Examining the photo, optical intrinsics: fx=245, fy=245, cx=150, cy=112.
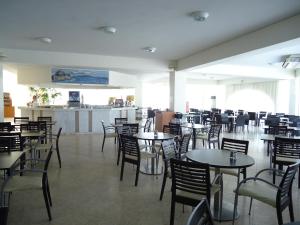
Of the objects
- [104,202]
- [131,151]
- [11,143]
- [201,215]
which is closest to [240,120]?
[131,151]

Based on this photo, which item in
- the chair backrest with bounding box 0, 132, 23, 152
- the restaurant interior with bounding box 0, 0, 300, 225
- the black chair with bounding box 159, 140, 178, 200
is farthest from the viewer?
the chair backrest with bounding box 0, 132, 23, 152

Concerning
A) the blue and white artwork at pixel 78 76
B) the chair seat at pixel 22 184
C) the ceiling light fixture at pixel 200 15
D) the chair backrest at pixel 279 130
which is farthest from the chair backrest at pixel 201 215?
the blue and white artwork at pixel 78 76

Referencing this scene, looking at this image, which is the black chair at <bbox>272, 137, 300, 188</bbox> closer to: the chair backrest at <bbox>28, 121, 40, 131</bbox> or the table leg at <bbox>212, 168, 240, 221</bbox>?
the table leg at <bbox>212, 168, 240, 221</bbox>

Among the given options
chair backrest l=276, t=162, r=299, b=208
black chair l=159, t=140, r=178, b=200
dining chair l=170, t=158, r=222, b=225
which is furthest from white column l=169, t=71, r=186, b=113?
chair backrest l=276, t=162, r=299, b=208

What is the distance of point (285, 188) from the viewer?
2.27 meters

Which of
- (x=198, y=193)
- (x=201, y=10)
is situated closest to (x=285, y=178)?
(x=198, y=193)

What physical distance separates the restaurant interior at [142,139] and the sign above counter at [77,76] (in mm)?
35

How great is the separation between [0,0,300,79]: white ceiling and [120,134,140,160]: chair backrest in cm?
192

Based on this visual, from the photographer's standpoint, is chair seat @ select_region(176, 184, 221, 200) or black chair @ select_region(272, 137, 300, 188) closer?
chair seat @ select_region(176, 184, 221, 200)

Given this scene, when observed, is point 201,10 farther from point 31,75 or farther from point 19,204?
point 31,75

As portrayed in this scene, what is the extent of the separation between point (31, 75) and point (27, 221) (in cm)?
738

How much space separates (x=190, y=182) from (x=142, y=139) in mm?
1893

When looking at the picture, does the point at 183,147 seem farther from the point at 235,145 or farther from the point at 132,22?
the point at 132,22

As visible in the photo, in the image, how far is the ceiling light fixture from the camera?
3.62 m
